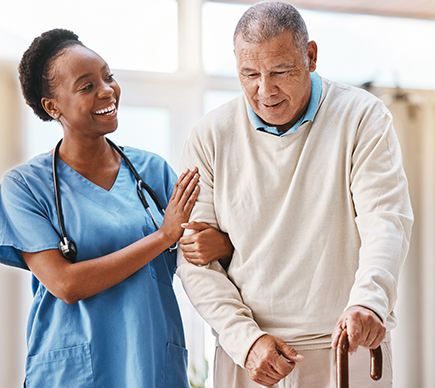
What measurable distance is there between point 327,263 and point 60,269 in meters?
0.74

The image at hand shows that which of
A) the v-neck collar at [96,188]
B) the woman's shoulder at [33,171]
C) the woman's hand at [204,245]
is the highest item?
the woman's shoulder at [33,171]

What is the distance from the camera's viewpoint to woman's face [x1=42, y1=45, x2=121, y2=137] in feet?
5.11

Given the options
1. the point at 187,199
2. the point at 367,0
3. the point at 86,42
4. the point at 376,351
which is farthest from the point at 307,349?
the point at 367,0

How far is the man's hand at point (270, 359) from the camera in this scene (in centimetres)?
113

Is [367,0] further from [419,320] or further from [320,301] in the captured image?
[320,301]

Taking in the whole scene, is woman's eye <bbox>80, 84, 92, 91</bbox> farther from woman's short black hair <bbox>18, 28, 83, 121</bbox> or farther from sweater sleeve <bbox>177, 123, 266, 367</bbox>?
sweater sleeve <bbox>177, 123, 266, 367</bbox>

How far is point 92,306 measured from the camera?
58.5 inches

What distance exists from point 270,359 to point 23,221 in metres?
0.80

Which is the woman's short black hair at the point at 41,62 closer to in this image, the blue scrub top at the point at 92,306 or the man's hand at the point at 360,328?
the blue scrub top at the point at 92,306

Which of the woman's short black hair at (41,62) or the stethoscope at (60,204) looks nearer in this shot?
the stethoscope at (60,204)

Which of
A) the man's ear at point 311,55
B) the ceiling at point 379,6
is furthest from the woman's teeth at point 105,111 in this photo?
the ceiling at point 379,6

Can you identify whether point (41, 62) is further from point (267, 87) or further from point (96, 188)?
point (267, 87)

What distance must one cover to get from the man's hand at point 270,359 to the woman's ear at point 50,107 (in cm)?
95

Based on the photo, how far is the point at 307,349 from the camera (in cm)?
125
